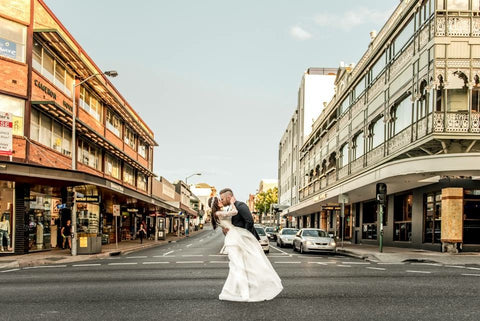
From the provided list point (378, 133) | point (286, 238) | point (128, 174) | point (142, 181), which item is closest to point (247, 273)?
point (286, 238)

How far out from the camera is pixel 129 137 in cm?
4244

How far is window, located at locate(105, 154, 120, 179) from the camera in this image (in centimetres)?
3469

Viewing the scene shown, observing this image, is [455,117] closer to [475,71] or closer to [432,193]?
[475,71]

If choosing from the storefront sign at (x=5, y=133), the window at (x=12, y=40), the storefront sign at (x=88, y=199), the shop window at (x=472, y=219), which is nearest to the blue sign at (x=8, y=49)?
the window at (x=12, y=40)

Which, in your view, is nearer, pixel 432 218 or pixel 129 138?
pixel 432 218

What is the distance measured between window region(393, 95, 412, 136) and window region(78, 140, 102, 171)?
18.6 m

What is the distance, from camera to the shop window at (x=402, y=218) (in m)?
26.8

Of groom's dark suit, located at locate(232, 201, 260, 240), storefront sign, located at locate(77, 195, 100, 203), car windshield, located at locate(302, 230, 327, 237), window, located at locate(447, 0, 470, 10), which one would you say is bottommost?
car windshield, located at locate(302, 230, 327, 237)

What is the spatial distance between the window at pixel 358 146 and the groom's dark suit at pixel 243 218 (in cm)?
2604

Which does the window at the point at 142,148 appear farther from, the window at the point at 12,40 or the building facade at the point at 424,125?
the window at the point at 12,40

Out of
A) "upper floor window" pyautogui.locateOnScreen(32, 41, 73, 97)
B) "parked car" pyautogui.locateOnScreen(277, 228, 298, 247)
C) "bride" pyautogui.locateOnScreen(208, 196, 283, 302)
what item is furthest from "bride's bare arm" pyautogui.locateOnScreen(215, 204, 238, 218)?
"parked car" pyautogui.locateOnScreen(277, 228, 298, 247)

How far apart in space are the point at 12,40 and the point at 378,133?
2125 centimetres

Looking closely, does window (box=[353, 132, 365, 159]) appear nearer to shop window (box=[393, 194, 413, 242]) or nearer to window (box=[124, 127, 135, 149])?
shop window (box=[393, 194, 413, 242])

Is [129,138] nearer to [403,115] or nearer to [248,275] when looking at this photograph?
[403,115]
